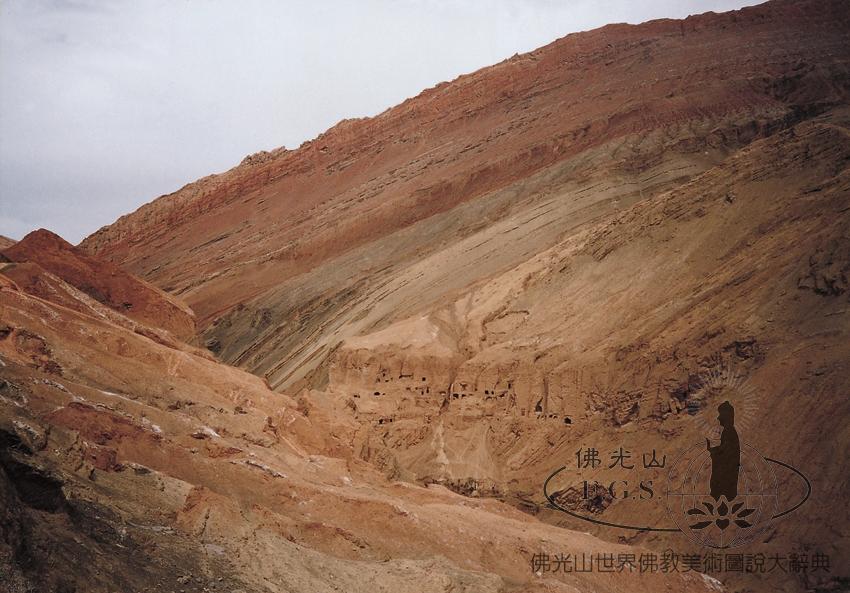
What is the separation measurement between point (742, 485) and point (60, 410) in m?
11.2

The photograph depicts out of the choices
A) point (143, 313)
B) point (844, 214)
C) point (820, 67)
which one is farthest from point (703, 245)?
point (820, 67)

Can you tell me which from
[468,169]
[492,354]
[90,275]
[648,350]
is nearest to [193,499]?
[648,350]

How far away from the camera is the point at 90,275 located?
31625mm

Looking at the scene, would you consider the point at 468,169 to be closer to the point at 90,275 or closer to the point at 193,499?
the point at 90,275

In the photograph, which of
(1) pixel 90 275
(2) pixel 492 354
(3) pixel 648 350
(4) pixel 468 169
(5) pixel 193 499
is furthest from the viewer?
(4) pixel 468 169

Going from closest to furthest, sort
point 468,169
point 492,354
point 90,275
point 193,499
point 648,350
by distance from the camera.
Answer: point 193,499 < point 648,350 < point 492,354 < point 90,275 < point 468,169

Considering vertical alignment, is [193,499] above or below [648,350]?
above

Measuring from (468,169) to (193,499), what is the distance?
123ft

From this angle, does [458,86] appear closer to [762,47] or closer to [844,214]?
[762,47]

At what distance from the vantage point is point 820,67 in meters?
41.9

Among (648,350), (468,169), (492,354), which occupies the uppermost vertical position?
(468,169)

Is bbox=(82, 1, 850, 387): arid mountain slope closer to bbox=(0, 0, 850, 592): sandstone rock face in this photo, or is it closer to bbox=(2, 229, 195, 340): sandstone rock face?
bbox=(0, 0, 850, 592): sandstone rock face

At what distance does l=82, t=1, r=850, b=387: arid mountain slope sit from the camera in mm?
36875

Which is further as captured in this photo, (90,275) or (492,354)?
(90,275)
